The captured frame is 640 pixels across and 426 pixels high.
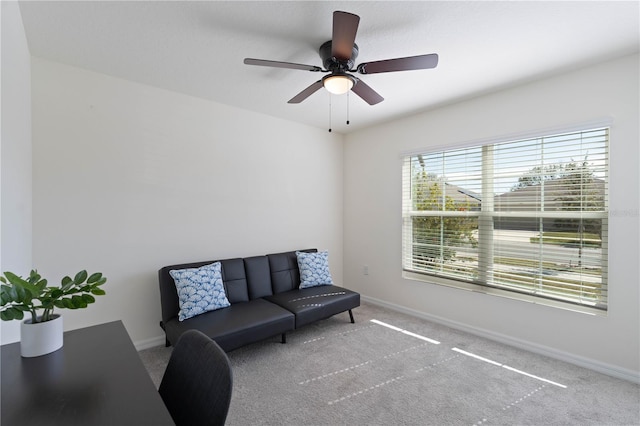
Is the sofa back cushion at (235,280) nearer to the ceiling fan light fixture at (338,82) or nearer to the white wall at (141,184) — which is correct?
the white wall at (141,184)

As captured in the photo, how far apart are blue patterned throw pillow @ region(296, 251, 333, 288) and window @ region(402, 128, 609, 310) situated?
110 centimetres

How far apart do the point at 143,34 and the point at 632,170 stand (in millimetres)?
3858

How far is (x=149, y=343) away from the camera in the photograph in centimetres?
281

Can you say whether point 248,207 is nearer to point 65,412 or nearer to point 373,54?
point 373,54

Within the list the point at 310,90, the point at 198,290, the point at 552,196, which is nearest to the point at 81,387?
the point at 198,290

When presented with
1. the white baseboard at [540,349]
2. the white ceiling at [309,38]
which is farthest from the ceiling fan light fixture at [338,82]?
the white baseboard at [540,349]

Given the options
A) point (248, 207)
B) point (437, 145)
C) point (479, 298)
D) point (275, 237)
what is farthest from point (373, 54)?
point (479, 298)

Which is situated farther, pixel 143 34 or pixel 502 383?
pixel 502 383

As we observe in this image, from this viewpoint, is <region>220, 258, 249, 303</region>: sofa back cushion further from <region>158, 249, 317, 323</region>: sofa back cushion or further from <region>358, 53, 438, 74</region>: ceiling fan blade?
<region>358, 53, 438, 74</region>: ceiling fan blade

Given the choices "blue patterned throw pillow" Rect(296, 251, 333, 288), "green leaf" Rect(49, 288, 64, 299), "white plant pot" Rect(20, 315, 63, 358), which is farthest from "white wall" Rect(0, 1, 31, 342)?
"blue patterned throw pillow" Rect(296, 251, 333, 288)

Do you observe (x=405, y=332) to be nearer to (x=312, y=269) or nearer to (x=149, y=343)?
(x=312, y=269)

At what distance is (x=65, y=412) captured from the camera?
0.85 m

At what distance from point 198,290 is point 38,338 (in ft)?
4.97

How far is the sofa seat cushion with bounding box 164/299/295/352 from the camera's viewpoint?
7.72 feet
